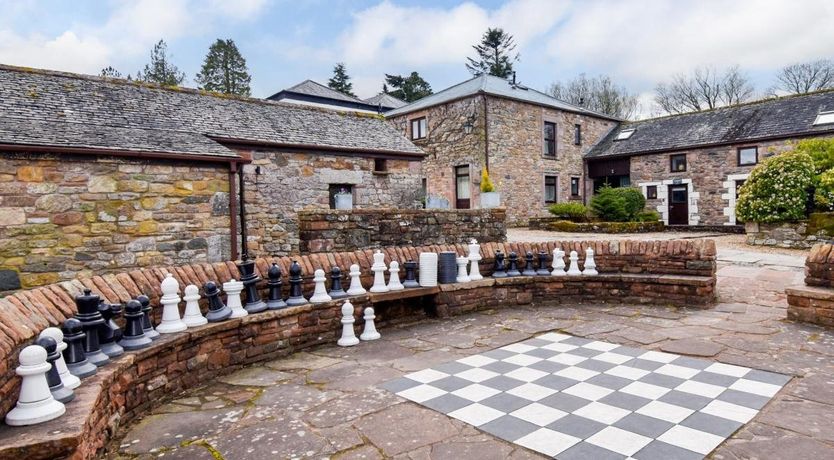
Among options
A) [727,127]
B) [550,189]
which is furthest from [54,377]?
[727,127]

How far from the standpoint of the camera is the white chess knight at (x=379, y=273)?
4.99m

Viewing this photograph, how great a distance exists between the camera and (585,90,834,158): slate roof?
18.2 metres

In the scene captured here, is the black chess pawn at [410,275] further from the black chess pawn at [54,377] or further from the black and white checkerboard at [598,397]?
the black chess pawn at [54,377]

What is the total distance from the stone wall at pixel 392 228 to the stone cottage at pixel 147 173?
3.64 metres

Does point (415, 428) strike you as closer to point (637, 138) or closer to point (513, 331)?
point (513, 331)

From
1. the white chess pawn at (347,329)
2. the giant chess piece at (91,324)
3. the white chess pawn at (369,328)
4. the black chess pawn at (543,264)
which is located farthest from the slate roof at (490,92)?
the giant chess piece at (91,324)

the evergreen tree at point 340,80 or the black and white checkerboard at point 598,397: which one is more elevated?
the evergreen tree at point 340,80

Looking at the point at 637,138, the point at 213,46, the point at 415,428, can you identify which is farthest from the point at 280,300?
A: the point at 213,46

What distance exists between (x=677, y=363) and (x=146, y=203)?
8.41 metres

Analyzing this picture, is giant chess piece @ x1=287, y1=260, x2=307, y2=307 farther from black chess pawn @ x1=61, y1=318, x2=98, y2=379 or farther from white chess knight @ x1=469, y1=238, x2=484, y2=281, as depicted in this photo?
white chess knight @ x1=469, y1=238, x2=484, y2=281

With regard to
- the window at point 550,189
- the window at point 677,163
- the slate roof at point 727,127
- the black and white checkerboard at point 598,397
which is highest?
the slate roof at point 727,127

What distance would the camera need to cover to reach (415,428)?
2.72 metres

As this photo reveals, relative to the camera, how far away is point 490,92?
63.8 ft

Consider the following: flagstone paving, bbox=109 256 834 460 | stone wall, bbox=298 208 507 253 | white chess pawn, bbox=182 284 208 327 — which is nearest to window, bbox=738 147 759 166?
stone wall, bbox=298 208 507 253
